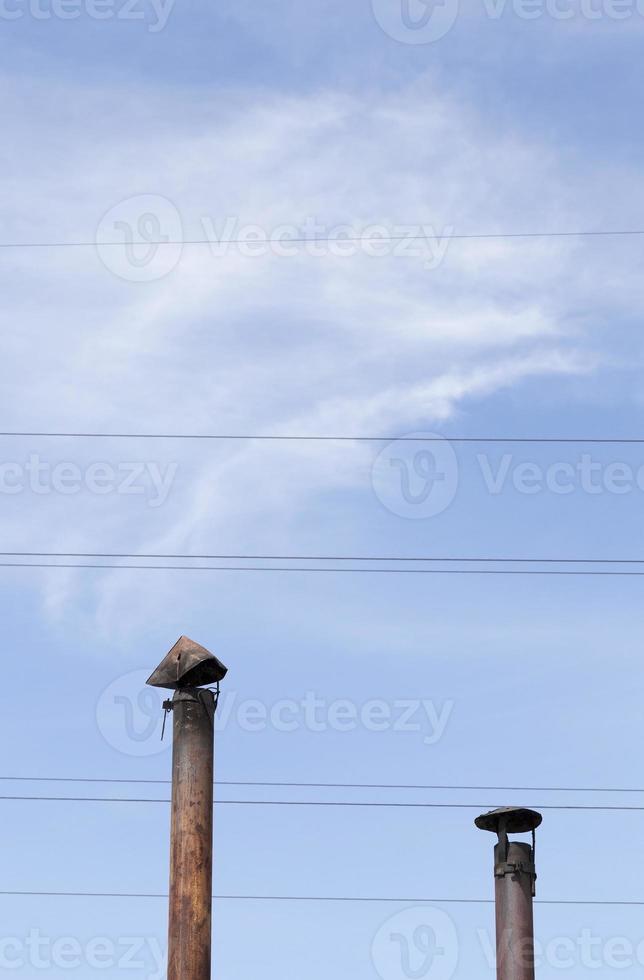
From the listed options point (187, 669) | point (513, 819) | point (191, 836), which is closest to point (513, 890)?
point (513, 819)

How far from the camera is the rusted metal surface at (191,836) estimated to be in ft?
35.0

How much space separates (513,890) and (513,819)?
682 millimetres

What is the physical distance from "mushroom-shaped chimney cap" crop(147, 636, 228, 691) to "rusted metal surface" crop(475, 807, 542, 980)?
12.9 ft

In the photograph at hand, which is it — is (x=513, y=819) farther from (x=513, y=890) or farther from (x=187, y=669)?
(x=187, y=669)

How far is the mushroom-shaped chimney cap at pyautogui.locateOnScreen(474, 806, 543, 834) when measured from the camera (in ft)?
46.0

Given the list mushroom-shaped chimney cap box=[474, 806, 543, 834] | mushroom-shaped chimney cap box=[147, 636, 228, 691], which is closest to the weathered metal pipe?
mushroom-shaped chimney cap box=[147, 636, 228, 691]

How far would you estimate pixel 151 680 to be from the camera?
11.7m

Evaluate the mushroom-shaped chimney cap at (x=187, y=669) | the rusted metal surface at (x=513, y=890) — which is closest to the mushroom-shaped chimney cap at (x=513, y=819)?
the rusted metal surface at (x=513, y=890)

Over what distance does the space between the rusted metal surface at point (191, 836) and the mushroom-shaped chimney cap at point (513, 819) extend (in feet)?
12.9

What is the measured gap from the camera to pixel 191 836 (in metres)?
10.9

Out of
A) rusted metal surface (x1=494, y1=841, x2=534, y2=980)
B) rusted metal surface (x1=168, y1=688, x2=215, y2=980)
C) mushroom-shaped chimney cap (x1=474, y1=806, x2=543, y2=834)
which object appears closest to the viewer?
rusted metal surface (x1=168, y1=688, x2=215, y2=980)

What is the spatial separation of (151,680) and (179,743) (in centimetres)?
66

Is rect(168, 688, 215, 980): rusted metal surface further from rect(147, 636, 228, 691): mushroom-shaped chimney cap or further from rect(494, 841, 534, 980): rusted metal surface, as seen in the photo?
rect(494, 841, 534, 980): rusted metal surface

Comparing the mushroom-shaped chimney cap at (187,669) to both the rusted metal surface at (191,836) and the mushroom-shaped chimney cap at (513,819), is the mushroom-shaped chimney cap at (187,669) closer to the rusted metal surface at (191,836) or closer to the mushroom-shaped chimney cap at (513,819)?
the rusted metal surface at (191,836)
